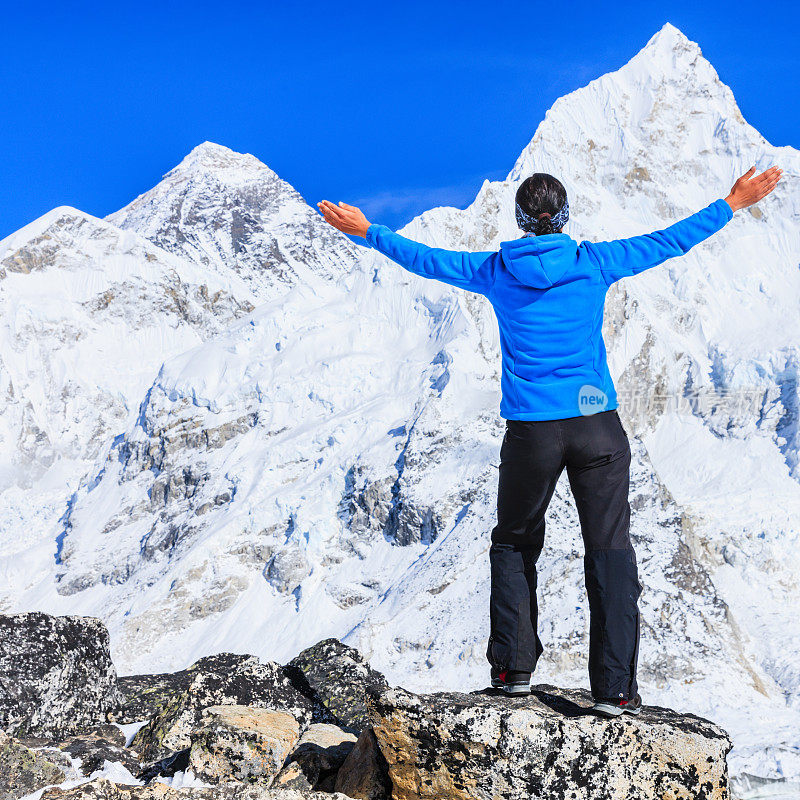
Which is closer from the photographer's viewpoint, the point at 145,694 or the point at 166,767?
the point at 166,767

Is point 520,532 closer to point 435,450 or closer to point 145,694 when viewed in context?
point 145,694

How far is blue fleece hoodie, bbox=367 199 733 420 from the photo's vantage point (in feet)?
17.8

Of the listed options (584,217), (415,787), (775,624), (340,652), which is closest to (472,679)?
(775,624)

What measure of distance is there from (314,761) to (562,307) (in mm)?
3697

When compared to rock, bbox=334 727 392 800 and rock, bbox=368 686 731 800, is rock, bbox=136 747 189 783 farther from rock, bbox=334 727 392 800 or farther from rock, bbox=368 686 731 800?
rock, bbox=368 686 731 800

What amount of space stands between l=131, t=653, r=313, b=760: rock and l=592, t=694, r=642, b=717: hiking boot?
9.29 ft

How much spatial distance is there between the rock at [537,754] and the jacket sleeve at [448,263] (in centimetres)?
276

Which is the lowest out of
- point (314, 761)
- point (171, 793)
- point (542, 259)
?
point (171, 793)

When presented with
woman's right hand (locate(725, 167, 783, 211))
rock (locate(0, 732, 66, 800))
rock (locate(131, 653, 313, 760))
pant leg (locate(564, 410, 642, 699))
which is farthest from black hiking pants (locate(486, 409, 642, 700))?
rock (locate(0, 732, 66, 800))

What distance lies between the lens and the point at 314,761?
20.0 ft

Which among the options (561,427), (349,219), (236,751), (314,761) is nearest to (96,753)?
(236,751)

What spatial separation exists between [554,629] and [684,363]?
298 ft

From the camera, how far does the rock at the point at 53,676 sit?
714cm

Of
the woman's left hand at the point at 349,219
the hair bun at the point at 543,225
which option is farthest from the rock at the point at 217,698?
the hair bun at the point at 543,225
